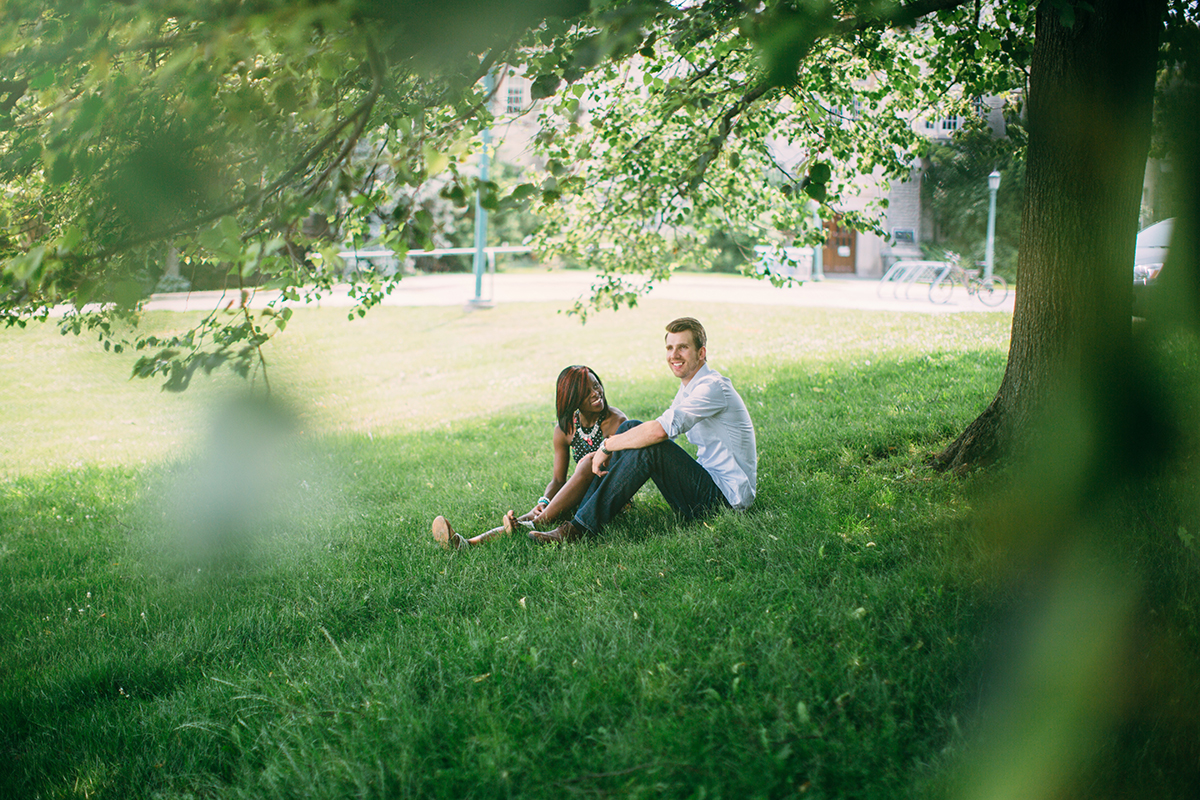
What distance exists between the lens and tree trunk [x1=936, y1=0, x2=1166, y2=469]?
14.9ft

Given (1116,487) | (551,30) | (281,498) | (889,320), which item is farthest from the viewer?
(889,320)

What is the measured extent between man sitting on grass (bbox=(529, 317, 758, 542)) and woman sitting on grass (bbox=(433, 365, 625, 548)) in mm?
114

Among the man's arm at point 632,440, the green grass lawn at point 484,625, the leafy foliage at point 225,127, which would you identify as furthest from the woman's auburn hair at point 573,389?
the leafy foliage at point 225,127

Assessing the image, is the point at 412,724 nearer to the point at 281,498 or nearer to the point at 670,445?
the point at 670,445

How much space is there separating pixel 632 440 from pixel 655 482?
0.31 meters

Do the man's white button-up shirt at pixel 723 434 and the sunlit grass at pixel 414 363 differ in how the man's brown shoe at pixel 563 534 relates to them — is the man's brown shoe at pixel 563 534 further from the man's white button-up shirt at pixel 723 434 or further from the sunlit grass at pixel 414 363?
the sunlit grass at pixel 414 363

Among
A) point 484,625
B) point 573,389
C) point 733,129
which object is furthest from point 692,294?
point 484,625

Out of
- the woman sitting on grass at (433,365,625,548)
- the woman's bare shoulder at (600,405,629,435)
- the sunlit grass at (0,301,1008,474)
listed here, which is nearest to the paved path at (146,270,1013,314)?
the sunlit grass at (0,301,1008,474)

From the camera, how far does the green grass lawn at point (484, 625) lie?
111 inches

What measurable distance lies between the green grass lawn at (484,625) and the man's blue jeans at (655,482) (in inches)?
7.6

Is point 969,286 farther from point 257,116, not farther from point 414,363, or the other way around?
point 257,116

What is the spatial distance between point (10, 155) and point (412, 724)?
11.0ft

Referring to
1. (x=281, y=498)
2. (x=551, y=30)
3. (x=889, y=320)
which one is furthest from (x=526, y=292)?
(x=551, y=30)

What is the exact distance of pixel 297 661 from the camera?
3.86 m
